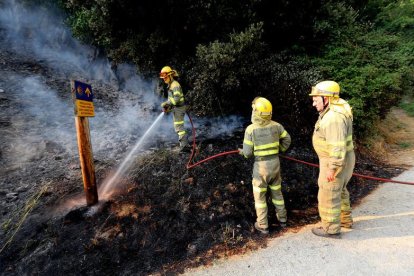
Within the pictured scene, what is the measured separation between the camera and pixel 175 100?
6.54 m

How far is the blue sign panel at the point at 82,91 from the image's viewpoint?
464 centimetres

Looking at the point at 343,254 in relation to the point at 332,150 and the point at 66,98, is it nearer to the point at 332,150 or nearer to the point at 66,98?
the point at 332,150

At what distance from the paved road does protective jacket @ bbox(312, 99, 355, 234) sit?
12.4 inches

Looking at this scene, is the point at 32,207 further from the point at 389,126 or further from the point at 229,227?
the point at 389,126

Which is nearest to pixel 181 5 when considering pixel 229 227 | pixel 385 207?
pixel 229 227

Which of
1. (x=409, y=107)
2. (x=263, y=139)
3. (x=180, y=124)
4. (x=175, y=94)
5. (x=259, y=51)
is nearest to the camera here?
(x=263, y=139)

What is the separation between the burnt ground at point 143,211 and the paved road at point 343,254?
24 centimetres

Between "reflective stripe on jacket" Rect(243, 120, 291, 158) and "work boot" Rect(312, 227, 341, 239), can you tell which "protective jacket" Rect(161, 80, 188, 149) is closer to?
"reflective stripe on jacket" Rect(243, 120, 291, 158)

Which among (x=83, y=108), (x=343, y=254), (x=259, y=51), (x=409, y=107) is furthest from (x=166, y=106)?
(x=409, y=107)

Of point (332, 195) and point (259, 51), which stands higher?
point (259, 51)

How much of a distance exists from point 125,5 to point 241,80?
3.29 m

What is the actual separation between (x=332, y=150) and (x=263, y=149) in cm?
93

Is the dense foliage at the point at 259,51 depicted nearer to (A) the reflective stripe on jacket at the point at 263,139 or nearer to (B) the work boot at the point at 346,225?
(A) the reflective stripe on jacket at the point at 263,139

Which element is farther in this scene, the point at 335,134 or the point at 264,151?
the point at 264,151
